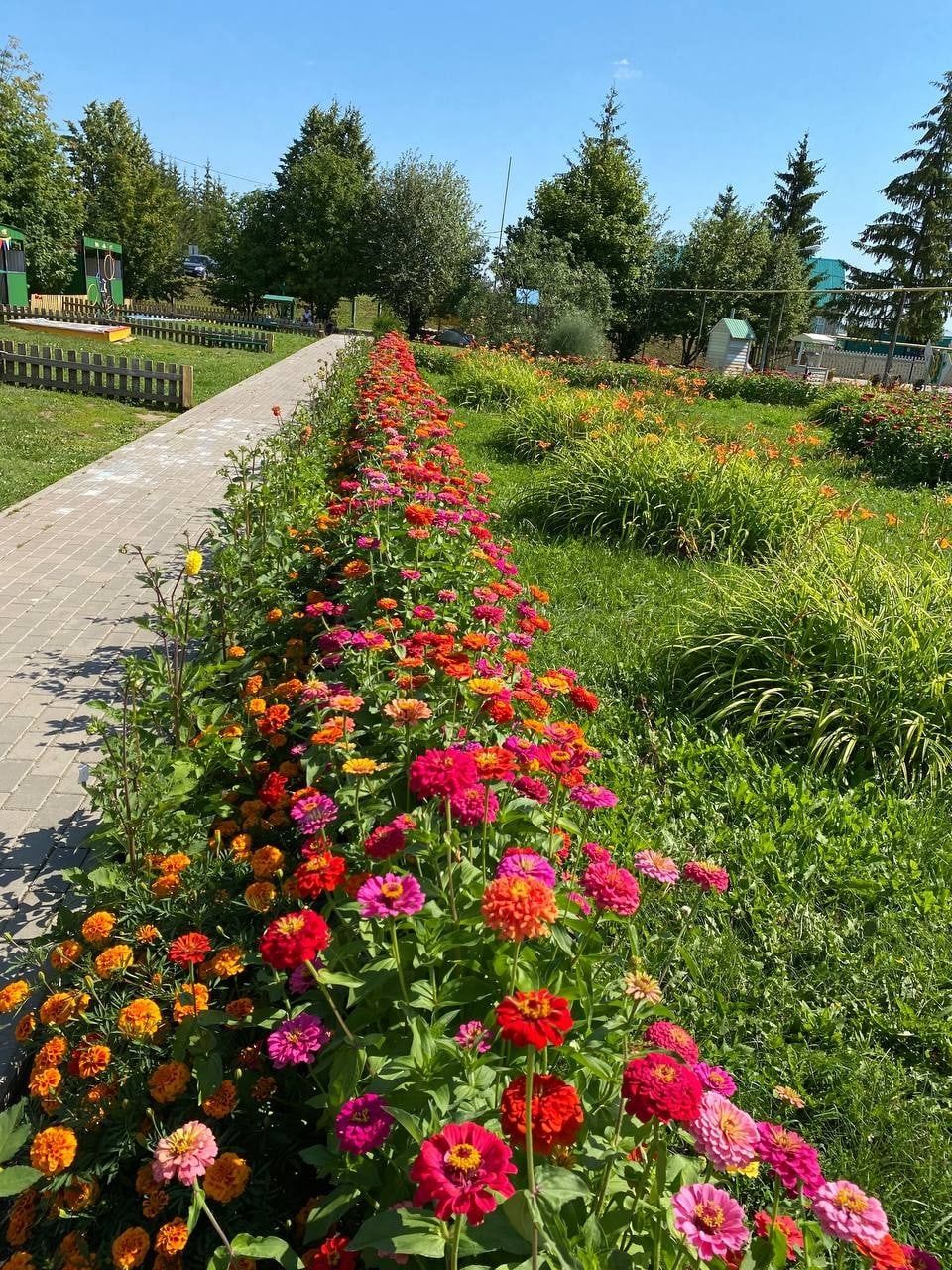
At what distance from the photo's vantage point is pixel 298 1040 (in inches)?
53.7

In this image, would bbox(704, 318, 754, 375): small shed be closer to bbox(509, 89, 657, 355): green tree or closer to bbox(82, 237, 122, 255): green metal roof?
bbox(509, 89, 657, 355): green tree

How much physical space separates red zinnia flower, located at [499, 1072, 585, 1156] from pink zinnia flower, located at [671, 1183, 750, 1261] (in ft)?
0.54

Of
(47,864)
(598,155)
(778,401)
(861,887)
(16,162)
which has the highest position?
(598,155)

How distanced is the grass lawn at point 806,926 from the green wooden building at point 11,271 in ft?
73.2

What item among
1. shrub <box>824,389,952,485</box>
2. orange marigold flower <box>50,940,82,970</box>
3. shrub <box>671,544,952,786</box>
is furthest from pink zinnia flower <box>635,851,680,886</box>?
shrub <box>824,389,952,485</box>

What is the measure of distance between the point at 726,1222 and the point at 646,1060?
0.21 m

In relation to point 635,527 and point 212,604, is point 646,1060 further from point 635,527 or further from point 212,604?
point 635,527

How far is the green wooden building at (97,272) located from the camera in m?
26.7

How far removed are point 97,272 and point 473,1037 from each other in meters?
32.1

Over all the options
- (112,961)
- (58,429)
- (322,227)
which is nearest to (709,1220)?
(112,961)

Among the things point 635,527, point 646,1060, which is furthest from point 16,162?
point 646,1060

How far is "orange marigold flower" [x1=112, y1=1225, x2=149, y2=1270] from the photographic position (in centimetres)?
130

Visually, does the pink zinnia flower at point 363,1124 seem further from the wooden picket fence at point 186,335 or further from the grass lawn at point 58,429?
the wooden picket fence at point 186,335

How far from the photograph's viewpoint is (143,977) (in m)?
1.90
